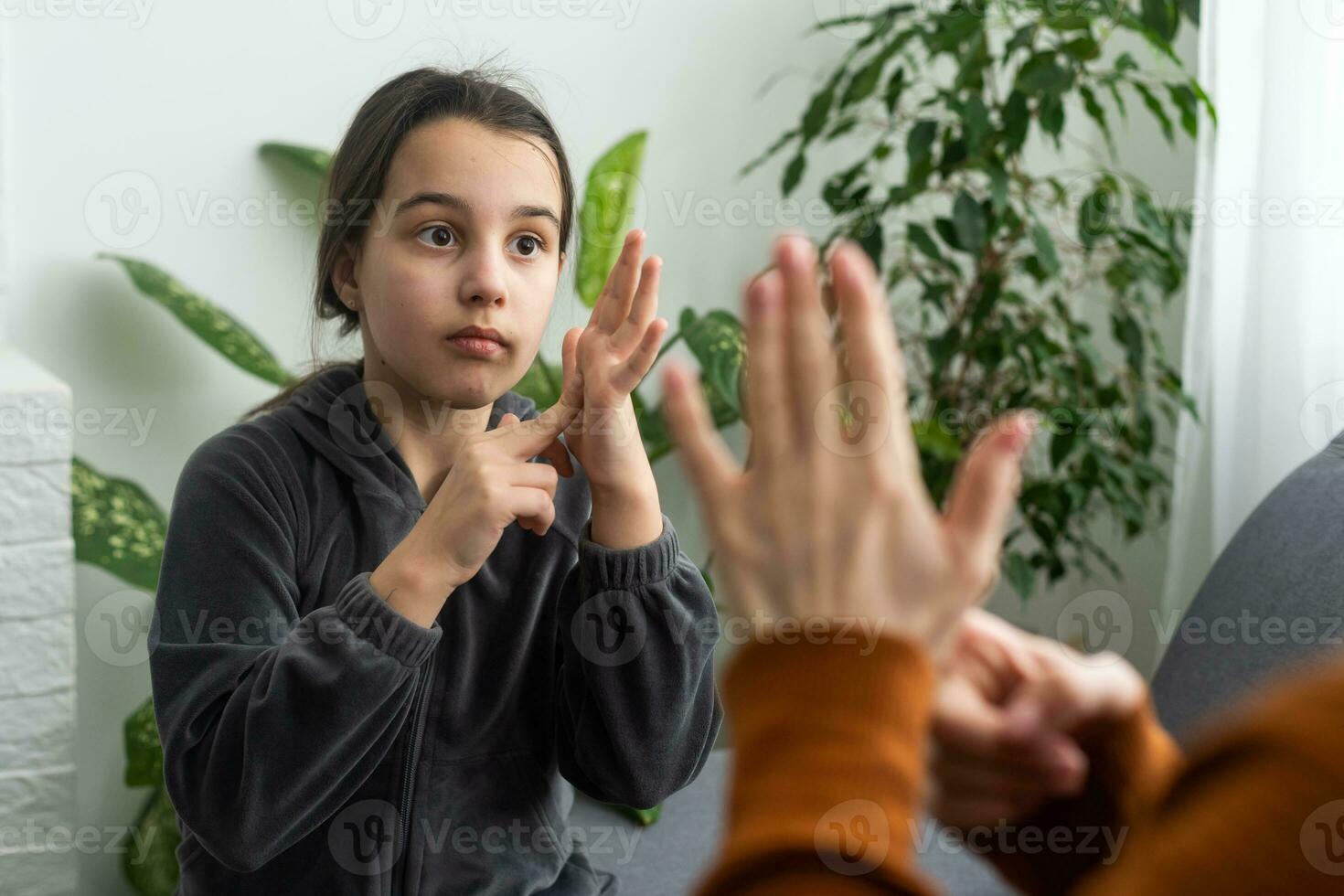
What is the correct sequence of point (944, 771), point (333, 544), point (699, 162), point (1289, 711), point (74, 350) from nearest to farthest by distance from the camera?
point (1289, 711), point (944, 771), point (333, 544), point (74, 350), point (699, 162)

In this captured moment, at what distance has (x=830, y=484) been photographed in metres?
0.44

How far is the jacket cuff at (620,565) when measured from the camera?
0.98 metres

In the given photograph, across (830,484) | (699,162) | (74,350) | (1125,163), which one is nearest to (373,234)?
(830,484)

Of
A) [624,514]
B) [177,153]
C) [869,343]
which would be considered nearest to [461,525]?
[624,514]

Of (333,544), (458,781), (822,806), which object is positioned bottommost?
(458,781)

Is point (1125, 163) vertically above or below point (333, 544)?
above

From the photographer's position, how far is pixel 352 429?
107 centimetres

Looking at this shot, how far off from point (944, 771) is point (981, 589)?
164 millimetres

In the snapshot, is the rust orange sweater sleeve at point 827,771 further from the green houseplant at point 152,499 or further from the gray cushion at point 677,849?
the green houseplant at point 152,499

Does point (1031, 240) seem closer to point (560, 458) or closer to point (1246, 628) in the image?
point (1246, 628)

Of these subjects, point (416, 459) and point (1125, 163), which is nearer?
point (416, 459)

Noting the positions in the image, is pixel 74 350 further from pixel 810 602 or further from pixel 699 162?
pixel 810 602

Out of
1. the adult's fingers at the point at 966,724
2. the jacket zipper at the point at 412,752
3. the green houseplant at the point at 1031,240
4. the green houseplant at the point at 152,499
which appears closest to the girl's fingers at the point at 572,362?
the jacket zipper at the point at 412,752

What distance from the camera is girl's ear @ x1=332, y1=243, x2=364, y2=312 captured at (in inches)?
43.7
